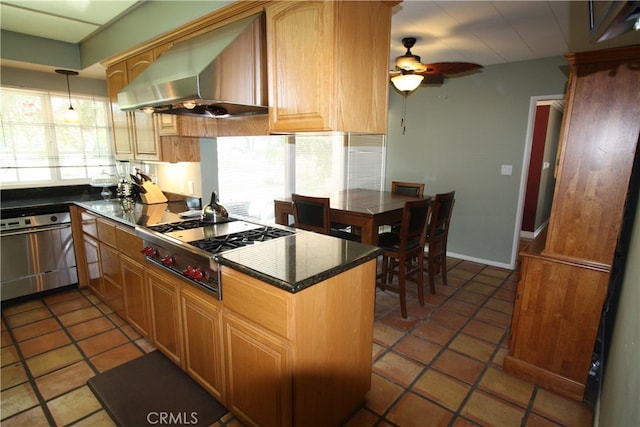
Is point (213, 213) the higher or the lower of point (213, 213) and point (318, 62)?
the lower

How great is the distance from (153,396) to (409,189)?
131 inches

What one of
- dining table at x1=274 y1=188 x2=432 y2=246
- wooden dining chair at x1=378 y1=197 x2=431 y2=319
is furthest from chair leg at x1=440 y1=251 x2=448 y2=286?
dining table at x1=274 y1=188 x2=432 y2=246

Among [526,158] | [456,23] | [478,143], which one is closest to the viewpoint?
[456,23]

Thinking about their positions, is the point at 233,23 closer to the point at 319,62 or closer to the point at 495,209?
the point at 319,62

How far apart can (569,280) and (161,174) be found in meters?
3.48

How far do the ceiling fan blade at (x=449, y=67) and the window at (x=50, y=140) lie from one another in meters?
3.62

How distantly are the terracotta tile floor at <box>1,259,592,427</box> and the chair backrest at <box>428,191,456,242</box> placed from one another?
0.62m

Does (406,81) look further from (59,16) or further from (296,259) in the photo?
(59,16)

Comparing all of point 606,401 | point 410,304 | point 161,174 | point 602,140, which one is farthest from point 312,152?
point 606,401

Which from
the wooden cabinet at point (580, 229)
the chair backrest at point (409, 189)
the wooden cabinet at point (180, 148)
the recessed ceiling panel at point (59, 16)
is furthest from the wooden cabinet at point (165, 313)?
the chair backrest at point (409, 189)

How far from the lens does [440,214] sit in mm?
3230

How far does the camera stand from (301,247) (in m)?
1.83

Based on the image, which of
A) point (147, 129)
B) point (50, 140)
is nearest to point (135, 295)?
point (147, 129)

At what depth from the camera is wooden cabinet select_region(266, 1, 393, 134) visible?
5.37 feet
